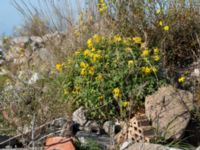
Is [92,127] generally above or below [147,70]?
below

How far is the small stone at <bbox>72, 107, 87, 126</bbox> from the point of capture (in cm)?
644

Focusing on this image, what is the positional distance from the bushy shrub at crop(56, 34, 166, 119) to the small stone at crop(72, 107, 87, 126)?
10cm

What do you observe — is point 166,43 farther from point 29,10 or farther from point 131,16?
point 29,10

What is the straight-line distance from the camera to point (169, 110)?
230 inches

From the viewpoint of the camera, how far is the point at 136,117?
19.0 ft

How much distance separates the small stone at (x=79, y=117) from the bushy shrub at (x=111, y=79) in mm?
99

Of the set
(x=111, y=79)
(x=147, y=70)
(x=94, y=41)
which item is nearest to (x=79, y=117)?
(x=111, y=79)

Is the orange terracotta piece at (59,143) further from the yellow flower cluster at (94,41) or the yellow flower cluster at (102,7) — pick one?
the yellow flower cluster at (102,7)

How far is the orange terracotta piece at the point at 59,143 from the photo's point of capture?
5.05m

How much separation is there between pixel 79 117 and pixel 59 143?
4.56 ft

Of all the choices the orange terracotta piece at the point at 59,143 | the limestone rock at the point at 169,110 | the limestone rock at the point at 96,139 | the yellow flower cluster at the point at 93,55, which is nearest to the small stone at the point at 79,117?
the limestone rock at the point at 96,139

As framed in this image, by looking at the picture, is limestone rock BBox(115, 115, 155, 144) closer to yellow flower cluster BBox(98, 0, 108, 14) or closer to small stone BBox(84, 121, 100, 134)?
small stone BBox(84, 121, 100, 134)

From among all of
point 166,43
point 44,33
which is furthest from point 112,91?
point 44,33

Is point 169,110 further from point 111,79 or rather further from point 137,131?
point 111,79
